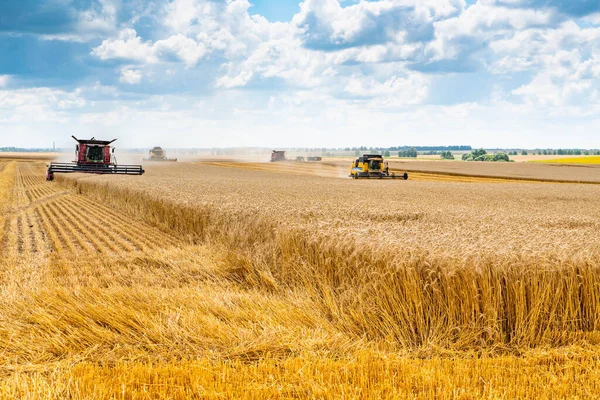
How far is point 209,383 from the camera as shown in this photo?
4840 millimetres

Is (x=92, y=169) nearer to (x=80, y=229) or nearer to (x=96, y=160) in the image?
(x=96, y=160)

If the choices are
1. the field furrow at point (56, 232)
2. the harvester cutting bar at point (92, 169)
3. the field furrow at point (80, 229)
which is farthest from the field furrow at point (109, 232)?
the harvester cutting bar at point (92, 169)

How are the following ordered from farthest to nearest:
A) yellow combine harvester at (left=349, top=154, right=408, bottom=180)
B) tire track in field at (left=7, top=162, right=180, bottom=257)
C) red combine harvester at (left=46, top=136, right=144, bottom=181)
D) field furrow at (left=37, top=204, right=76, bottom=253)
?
yellow combine harvester at (left=349, top=154, right=408, bottom=180) → red combine harvester at (left=46, top=136, right=144, bottom=181) → field furrow at (left=37, top=204, right=76, bottom=253) → tire track in field at (left=7, top=162, right=180, bottom=257)

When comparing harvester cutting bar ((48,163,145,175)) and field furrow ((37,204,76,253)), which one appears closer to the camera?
field furrow ((37,204,76,253))

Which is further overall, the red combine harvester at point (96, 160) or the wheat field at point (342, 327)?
the red combine harvester at point (96, 160)

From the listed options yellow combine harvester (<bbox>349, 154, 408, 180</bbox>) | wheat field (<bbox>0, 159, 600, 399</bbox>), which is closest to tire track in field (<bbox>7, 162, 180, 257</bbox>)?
wheat field (<bbox>0, 159, 600, 399</bbox>)

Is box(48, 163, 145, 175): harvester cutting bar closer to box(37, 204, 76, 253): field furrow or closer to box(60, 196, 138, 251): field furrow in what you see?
box(60, 196, 138, 251): field furrow

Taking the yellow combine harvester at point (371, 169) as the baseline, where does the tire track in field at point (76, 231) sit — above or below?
below

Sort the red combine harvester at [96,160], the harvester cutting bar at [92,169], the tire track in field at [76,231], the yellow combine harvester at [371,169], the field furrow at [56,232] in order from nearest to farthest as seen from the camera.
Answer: the tire track in field at [76,231] < the field furrow at [56,232] < the harvester cutting bar at [92,169] < the red combine harvester at [96,160] < the yellow combine harvester at [371,169]

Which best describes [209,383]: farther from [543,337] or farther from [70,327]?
[543,337]

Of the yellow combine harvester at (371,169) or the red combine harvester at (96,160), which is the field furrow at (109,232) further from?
the yellow combine harvester at (371,169)

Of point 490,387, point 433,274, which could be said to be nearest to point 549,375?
point 490,387

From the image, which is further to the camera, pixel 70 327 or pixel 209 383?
pixel 70 327

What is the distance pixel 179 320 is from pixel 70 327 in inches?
45.7
